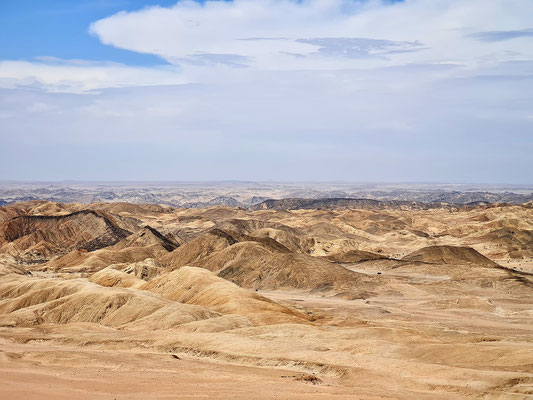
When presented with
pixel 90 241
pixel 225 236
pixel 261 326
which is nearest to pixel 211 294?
pixel 261 326

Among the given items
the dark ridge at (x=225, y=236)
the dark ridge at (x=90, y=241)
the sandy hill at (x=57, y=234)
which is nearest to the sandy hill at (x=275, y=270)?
the dark ridge at (x=225, y=236)

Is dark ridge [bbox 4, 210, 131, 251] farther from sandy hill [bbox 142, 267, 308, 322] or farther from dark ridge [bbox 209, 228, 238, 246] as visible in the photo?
sandy hill [bbox 142, 267, 308, 322]

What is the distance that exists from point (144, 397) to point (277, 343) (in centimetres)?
1782

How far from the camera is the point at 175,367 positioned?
43.1 m

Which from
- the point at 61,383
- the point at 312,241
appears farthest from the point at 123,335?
the point at 312,241

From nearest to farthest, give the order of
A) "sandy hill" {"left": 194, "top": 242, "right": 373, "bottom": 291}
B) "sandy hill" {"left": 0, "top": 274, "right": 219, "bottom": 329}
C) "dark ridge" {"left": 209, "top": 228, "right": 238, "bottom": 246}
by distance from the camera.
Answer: "sandy hill" {"left": 0, "top": 274, "right": 219, "bottom": 329} < "sandy hill" {"left": 194, "top": 242, "right": 373, "bottom": 291} < "dark ridge" {"left": 209, "top": 228, "right": 238, "bottom": 246}

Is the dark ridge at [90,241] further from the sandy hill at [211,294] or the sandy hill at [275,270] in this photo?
the sandy hill at [211,294]

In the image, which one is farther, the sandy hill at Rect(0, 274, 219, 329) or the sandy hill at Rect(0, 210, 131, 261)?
the sandy hill at Rect(0, 210, 131, 261)

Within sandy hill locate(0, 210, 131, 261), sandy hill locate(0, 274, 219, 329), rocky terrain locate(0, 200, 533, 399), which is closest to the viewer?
rocky terrain locate(0, 200, 533, 399)

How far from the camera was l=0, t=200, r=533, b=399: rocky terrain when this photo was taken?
36750 millimetres

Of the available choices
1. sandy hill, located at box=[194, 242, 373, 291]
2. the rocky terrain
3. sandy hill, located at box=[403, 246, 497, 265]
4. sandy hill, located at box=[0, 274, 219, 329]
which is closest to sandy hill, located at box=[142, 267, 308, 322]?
the rocky terrain

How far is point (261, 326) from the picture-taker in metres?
56.6

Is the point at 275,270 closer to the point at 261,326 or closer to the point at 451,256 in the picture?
the point at 451,256

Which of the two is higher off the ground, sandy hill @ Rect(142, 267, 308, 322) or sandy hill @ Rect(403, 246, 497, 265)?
sandy hill @ Rect(142, 267, 308, 322)
